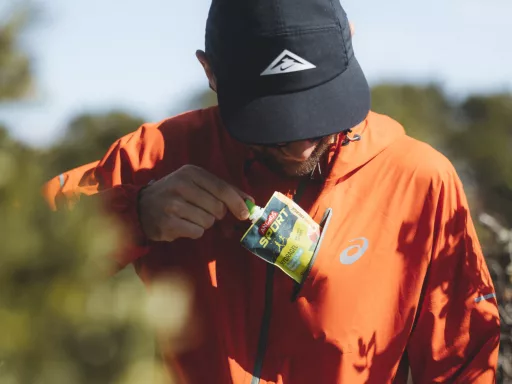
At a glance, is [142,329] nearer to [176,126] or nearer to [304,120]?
[304,120]

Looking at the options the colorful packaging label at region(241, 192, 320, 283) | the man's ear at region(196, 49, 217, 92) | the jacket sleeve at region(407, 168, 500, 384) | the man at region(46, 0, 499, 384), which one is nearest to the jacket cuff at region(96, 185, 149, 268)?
the man at region(46, 0, 499, 384)

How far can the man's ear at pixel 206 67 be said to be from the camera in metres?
2.21

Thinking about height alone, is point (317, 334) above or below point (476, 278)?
below

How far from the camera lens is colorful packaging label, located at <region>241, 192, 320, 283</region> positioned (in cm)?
193

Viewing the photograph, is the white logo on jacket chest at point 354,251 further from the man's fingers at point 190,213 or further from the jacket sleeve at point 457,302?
the man's fingers at point 190,213

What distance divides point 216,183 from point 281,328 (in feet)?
1.52

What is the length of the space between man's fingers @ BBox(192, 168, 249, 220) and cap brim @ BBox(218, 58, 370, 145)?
0.42 ft

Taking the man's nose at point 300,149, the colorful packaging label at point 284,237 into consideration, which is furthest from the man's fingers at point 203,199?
the man's nose at point 300,149

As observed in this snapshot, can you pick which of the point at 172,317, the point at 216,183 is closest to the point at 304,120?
the point at 216,183

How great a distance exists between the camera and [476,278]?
208 centimetres

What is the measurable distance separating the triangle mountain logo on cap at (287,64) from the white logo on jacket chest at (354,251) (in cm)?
51

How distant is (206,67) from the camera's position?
224cm

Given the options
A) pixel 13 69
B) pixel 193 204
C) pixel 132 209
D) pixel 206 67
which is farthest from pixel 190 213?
pixel 13 69

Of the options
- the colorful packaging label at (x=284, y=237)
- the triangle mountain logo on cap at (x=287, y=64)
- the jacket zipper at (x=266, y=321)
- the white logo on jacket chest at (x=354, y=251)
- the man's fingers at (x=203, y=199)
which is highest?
the triangle mountain logo on cap at (x=287, y=64)
